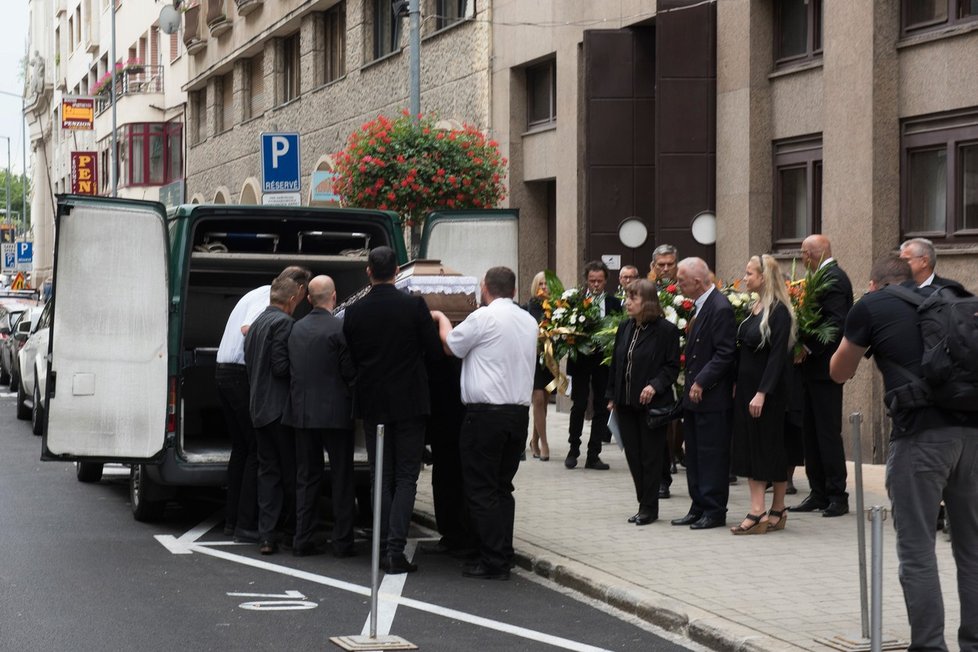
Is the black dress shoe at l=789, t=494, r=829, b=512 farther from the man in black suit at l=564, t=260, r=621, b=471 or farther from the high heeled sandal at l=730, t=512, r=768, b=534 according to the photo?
the man in black suit at l=564, t=260, r=621, b=471

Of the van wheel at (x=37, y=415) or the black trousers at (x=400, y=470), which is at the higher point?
the black trousers at (x=400, y=470)

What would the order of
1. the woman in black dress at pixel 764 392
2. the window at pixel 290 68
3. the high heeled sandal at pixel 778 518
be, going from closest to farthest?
the woman in black dress at pixel 764 392 → the high heeled sandal at pixel 778 518 → the window at pixel 290 68

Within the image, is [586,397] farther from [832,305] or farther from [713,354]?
[713,354]

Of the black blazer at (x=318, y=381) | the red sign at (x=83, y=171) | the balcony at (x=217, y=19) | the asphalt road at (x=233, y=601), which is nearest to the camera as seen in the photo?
the asphalt road at (x=233, y=601)

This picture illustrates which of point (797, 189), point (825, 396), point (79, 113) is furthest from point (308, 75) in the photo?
point (79, 113)

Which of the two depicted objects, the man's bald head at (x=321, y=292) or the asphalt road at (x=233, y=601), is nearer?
the asphalt road at (x=233, y=601)

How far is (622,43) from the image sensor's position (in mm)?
19375

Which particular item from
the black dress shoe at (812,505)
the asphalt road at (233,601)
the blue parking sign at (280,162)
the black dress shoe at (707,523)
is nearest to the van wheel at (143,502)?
the asphalt road at (233,601)

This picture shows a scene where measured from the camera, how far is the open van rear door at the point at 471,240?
12.5 meters

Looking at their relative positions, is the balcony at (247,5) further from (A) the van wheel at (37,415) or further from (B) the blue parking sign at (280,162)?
(A) the van wheel at (37,415)

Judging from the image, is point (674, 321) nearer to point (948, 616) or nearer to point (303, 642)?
point (948, 616)

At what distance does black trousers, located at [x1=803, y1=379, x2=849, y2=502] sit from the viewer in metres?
11.3

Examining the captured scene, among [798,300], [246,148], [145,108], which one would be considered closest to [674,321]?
[798,300]

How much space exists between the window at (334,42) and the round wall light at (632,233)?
12936 mm
